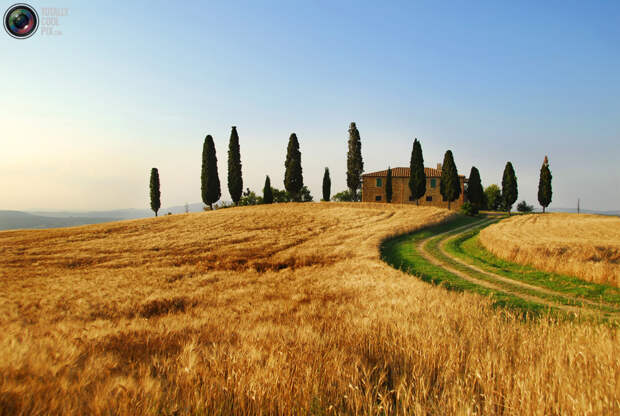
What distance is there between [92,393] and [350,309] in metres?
6.82

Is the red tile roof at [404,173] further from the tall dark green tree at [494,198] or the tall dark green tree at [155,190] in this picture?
the tall dark green tree at [155,190]

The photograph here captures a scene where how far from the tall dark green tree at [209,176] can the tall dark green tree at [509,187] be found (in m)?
64.2

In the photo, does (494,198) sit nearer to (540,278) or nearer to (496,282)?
(540,278)

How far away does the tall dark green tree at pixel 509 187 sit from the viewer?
62062mm

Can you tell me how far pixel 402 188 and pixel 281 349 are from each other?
219ft

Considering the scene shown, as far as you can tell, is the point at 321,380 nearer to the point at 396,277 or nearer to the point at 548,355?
the point at 548,355

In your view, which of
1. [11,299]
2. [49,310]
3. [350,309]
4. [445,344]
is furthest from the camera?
[11,299]

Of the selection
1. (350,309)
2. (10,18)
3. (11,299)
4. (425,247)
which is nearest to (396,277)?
(350,309)

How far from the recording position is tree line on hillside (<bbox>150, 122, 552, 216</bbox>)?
57.0 m

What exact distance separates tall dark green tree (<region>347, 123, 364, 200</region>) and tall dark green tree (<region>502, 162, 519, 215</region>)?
32712 mm

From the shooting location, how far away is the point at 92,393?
→ 2701 mm

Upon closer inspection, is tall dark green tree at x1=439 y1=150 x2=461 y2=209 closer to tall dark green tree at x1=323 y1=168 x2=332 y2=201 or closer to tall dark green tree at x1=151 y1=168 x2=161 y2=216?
tall dark green tree at x1=323 y1=168 x2=332 y2=201

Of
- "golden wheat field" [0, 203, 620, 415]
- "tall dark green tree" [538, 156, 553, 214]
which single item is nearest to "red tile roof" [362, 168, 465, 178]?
"tall dark green tree" [538, 156, 553, 214]

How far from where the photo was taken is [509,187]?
6241 centimetres
